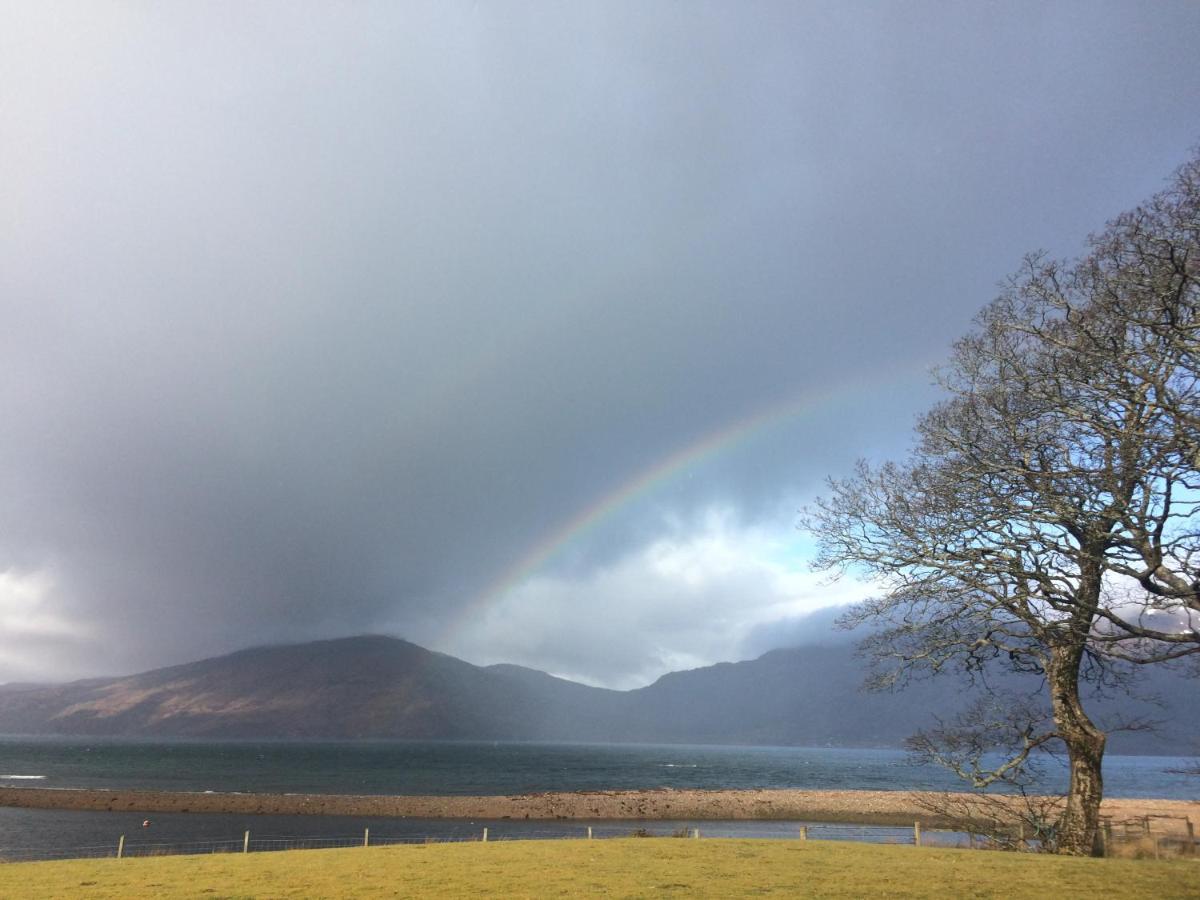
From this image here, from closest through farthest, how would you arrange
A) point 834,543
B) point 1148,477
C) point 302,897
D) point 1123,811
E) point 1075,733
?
point 1148,477 < point 302,897 < point 834,543 < point 1075,733 < point 1123,811

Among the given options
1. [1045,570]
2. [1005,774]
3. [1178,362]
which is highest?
[1178,362]

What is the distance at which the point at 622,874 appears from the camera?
18797mm

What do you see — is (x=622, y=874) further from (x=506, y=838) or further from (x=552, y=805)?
(x=552, y=805)

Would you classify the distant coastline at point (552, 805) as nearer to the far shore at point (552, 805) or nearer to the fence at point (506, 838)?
the far shore at point (552, 805)

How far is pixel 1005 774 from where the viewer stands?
19.8 m

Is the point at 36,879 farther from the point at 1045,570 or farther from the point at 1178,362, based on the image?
the point at 1178,362

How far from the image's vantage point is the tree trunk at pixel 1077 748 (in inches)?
763

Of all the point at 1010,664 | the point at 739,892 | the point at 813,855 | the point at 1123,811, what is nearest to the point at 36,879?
the point at 739,892

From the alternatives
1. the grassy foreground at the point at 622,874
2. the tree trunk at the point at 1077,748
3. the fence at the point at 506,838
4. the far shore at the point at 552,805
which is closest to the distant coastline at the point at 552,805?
the far shore at the point at 552,805

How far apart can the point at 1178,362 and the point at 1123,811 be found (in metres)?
82.2

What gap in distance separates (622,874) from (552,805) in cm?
6618

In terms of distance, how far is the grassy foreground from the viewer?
51.3ft

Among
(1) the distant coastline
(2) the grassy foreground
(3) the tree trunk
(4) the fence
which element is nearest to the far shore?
(1) the distant coastline

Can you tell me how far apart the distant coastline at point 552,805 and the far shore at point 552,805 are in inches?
3.8
